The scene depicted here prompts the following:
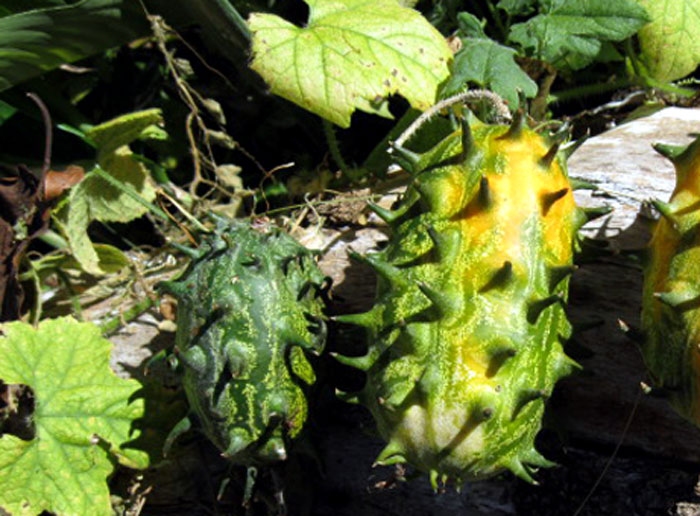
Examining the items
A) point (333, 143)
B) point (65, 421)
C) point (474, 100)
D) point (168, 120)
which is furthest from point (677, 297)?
point (168, 120)

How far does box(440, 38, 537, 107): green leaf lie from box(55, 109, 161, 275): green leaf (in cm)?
105

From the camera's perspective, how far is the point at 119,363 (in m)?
2.72

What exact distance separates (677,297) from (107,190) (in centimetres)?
203

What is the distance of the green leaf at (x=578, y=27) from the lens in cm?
253

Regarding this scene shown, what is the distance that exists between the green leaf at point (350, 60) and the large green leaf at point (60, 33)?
2.04 feet

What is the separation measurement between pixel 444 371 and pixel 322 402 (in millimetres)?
635

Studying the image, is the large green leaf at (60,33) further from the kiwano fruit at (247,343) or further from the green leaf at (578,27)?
the green leaf at (578,27)

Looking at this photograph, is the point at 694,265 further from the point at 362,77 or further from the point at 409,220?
the point at 362,77

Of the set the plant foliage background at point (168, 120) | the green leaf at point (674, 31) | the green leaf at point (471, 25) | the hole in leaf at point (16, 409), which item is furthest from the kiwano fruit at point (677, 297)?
the hole in leaf at point (16, 409)

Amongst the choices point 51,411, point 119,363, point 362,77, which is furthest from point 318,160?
point 51,411

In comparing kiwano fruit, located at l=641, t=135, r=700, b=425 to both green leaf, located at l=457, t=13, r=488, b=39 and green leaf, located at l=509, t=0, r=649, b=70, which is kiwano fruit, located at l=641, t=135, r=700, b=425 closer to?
green leaf, located at l=509, t=0, r=649, b=70

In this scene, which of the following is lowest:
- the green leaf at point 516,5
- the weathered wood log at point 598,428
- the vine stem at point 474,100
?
the weathered wood log at point 598,428

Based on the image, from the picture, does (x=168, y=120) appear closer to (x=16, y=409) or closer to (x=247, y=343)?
(x=16, y=409)

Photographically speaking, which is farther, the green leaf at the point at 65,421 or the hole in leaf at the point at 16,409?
the hole in leaf at the point at 16,409
